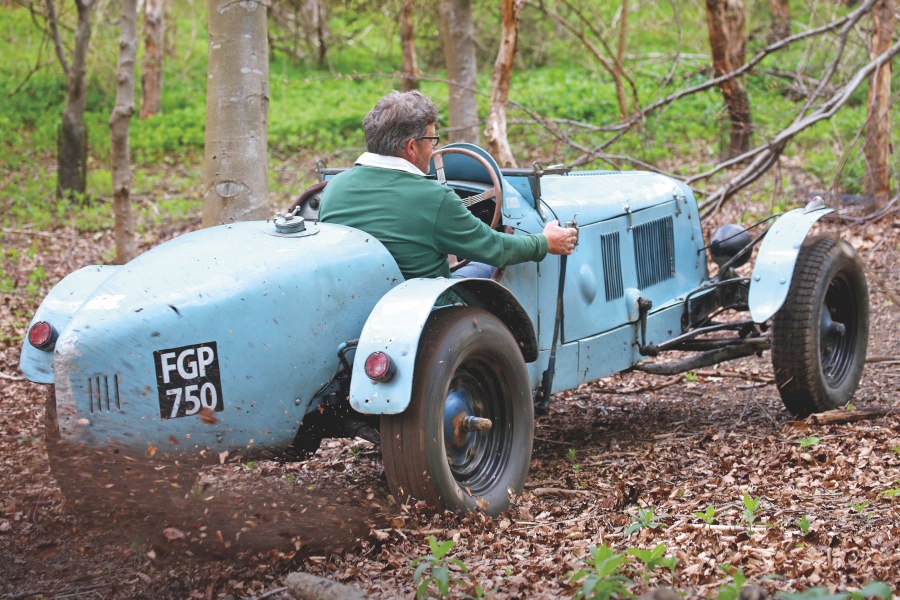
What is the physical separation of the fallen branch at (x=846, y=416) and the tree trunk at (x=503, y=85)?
13.7 feet

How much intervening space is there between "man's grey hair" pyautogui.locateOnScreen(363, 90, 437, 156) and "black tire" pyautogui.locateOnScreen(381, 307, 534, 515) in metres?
0.80

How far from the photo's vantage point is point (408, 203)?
12.7 feet

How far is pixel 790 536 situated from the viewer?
3.27 meters

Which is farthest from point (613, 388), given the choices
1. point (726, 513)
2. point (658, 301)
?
point (726, 513)

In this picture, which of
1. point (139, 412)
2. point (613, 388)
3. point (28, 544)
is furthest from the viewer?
point (613, 388)

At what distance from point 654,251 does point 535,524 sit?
251 cm

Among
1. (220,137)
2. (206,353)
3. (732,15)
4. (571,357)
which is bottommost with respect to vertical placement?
(571,357)

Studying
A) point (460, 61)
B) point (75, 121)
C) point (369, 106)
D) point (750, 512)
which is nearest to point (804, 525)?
point (750, 512)

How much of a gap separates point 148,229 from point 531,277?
26.6ft

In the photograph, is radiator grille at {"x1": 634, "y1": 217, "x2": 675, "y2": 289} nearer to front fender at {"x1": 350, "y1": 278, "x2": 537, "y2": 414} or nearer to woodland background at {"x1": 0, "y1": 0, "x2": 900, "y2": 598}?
woodland background at {"x1": 0, "y1": 0, "x2": 900, "y2": 598}

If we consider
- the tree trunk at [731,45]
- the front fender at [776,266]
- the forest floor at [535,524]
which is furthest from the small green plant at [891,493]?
the tree trunk at [731,45]

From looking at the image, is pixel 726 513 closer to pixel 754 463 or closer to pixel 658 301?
pixel 754 463

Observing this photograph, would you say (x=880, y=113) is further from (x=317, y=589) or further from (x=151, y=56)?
(x=151, y=56)

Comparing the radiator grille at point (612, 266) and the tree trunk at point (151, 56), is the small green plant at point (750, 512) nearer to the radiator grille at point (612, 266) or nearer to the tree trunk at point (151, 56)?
the radiator grille at point (612, 266)
